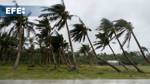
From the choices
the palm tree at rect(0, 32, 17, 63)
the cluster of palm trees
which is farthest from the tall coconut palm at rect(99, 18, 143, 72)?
the palm tree at rect(0, 32, 17, 63)

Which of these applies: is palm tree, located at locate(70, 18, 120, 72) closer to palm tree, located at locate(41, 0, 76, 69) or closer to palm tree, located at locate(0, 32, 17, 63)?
palm tree, located at locate(41, 0, 76, 69)

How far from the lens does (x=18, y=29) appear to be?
57.6m

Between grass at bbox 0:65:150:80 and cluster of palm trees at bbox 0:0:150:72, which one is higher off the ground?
cluster of palm trees at bbox 0:0:150:72

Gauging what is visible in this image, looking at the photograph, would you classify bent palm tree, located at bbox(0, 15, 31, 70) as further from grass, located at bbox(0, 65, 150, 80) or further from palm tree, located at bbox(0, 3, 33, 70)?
grass, located at bbox(0, 65, 150, 80)

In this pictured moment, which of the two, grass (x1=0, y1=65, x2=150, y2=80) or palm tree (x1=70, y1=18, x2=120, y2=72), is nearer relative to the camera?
grass (x1=0, y1=65, x2=150, y2=80)

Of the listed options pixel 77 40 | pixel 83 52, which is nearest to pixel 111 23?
pixel 77 40

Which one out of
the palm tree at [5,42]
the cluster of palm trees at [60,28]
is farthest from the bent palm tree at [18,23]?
the palm tree at [5,42]

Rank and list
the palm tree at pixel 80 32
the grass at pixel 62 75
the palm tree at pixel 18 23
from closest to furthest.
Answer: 1. the grass at pixel 62 75
2. the palm tree at pixel 18 23
3. the palm tree at pixel 80 32

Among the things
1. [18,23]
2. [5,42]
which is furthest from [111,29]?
[5,42]

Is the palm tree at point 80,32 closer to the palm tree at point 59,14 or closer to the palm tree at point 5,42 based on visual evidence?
the palm tree at point 59,14

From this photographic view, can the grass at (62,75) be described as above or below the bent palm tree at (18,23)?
below

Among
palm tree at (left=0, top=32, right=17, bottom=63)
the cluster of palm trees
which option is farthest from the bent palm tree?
palm tree at (left=0, top=32, right=17, bottom=63)

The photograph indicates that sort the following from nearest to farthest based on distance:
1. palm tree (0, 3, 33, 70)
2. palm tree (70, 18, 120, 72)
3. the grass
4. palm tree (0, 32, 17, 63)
→ the grass → palm tree (0, 3, 33, 70) → palm tree (70, 18, 120, 72) → palm tree (0, 32, 17, 63)

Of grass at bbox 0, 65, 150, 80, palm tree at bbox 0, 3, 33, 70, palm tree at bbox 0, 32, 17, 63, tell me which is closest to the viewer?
grass at bbox 0, 65, 150, 80
